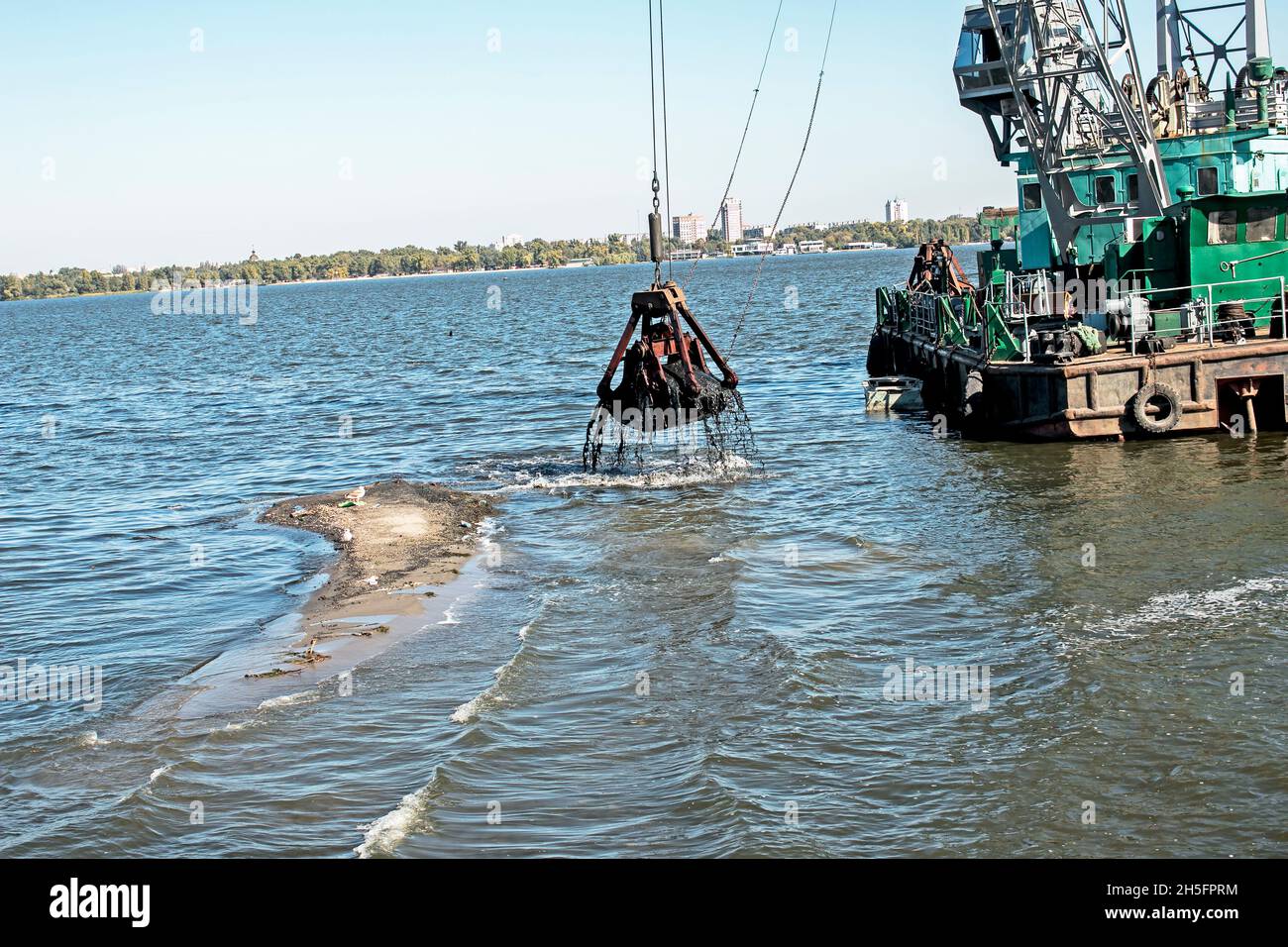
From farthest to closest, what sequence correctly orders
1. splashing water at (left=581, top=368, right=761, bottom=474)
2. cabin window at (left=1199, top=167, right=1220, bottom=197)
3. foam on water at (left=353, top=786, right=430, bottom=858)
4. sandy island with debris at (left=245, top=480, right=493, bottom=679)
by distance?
cabin window at (left=1199, top=167, right=1220, bottom=197) → splashing water at (left=581, top=368, right=761, bottom=474) → sandy island with debris at (left=245, top=480, right=493, bottom=679) → foam on water at (left=353, top=786, right=430, bottom=858)

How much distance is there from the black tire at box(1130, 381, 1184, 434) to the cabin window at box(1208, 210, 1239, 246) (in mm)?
3885

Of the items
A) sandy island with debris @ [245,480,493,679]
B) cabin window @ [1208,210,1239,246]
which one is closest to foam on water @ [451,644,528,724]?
sandy island with debris @ [245,480,493,679]

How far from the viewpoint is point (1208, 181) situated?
27656mm

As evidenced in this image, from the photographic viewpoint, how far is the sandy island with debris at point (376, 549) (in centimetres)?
1442

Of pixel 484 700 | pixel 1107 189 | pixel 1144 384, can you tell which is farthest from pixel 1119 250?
pixel 484 700

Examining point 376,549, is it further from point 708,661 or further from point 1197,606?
point 1197,606

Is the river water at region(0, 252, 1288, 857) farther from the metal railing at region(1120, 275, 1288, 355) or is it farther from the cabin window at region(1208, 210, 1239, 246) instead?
the cabin window at region(1208, 210, 1239, 246)

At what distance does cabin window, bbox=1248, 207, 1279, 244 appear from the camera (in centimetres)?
2414

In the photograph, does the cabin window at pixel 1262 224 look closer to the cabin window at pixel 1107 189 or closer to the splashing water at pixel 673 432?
the cabin window at pixel 1107 189

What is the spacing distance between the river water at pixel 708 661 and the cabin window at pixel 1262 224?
13.7 ft

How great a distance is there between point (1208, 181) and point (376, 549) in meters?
20.1
